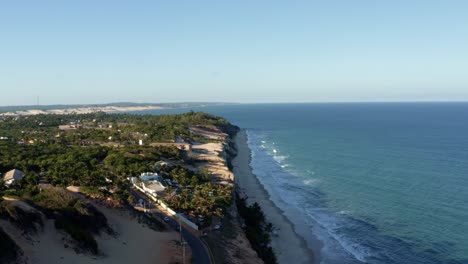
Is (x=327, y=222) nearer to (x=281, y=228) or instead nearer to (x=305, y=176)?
(x=281, y=228)

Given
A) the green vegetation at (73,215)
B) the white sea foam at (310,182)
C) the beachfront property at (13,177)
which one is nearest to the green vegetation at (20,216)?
the green vegetation at (73,215)

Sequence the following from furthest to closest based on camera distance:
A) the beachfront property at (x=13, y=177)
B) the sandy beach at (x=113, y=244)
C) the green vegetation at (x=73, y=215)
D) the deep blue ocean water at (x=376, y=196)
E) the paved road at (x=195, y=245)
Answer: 1. the beachfront property at (x=13, y=177)
2. the deep blue ocean water at (x=376, y=196)
3. the paved road at (x=195, y=245)
4. the green vegetation at (x=73, y=215)
5. the sandy beach at (x=113, y=244)

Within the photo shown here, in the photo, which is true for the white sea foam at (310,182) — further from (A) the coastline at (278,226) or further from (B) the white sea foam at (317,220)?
(A) the coastline at (278,226)

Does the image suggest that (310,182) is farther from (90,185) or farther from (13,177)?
(13,177)

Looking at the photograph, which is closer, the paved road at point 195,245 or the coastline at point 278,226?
the paved road at point 195,245

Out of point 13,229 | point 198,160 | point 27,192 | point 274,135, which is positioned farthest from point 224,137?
point 13,229

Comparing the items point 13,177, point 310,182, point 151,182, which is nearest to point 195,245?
point 151,182
